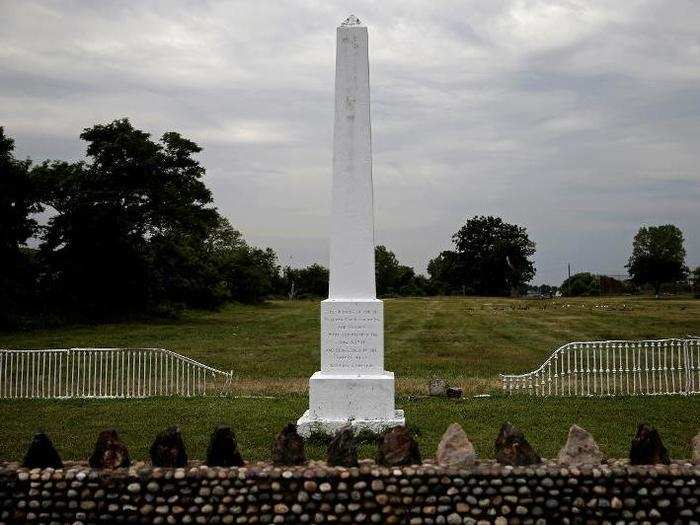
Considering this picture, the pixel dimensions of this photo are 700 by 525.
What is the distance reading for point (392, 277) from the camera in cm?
10262

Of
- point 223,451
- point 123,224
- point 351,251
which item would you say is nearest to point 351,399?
point 351,251

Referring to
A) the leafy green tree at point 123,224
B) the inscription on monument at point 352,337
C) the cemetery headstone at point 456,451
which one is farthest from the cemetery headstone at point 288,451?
the leafy green tree at point 123,224

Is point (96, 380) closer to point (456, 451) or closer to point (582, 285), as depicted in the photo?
point (456, 451)

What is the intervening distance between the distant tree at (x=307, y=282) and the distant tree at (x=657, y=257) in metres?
39.6

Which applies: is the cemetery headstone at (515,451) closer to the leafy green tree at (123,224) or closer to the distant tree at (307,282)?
the leafy green tree at (123,224)

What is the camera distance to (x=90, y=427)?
1081 centimetres

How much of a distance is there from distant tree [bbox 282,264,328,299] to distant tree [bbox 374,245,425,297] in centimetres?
888

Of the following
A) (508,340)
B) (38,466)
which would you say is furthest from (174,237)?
(38,466)

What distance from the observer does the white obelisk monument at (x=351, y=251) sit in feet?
31.6

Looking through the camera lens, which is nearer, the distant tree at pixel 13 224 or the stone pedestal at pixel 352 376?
the stone pedestal at pixel 352 376

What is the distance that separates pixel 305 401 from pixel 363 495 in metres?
7.04

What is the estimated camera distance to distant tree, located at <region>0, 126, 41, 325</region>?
1228 inches

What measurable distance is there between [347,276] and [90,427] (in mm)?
4744

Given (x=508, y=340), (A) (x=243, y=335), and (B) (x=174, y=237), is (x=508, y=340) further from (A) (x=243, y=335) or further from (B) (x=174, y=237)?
(B) (x=174, y=237)
